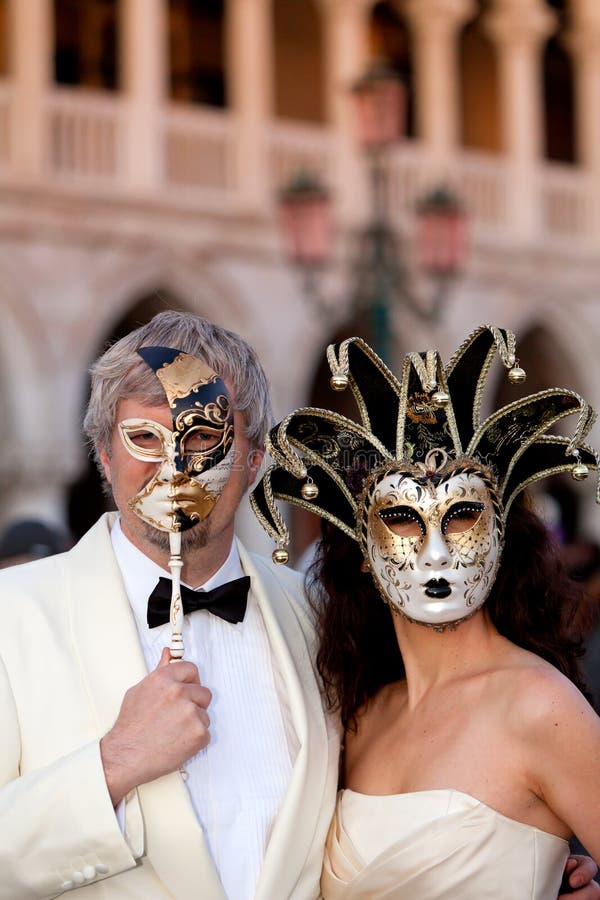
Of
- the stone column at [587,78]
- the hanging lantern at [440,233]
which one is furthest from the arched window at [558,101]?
the hanging lantern at [440,233]

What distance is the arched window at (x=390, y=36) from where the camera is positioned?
53.8ft

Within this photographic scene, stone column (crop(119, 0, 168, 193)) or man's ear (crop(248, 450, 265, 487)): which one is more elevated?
stone column (crop(119, 0, 168, 193))

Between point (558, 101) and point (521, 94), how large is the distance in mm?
3090

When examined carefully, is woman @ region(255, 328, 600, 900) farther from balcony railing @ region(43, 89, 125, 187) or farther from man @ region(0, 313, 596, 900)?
balcony railing @ region(43, 89, 125, 187)

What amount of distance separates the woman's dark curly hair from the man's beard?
1.52 ft

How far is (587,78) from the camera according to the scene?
1525cm

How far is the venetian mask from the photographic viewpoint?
2.59 m

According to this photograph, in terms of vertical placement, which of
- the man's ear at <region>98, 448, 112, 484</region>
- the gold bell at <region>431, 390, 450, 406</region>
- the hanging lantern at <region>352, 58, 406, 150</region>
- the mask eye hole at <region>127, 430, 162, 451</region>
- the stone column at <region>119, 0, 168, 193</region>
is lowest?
the man's ear at <region>98, 448, 112, 484</region>

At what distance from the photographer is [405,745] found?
283 centimetres

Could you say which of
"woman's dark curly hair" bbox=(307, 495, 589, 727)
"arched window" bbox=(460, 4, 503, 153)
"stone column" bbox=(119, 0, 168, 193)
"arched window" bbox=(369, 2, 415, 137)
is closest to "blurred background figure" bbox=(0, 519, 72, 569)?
"woman's dark curly hair" bbox=(307, 495, 589, 727)

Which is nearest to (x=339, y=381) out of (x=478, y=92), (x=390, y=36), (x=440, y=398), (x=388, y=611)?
(x=440, y=398)

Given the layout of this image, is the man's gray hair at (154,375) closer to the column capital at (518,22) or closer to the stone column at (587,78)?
the column capital at (518,22)

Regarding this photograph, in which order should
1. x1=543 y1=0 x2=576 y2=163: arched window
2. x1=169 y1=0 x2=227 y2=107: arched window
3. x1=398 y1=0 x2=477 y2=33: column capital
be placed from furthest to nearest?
x1=543 y1=0 x2=576 y2=163: arched window
x1=169 y1=0 x2=227 y2=107: arched window
x1=398 y1=0 x2=477 y2=33: column capital

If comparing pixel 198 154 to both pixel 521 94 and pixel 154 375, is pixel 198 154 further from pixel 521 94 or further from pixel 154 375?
pixel 154 375
